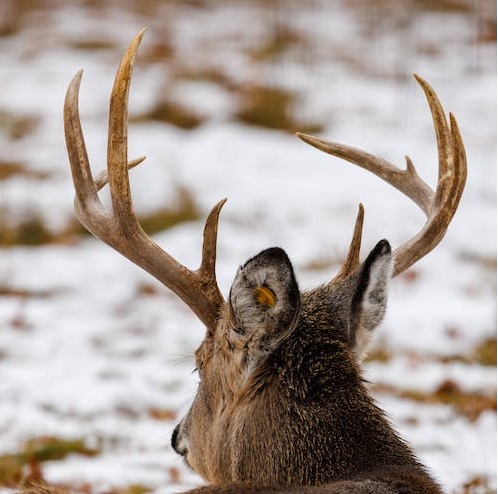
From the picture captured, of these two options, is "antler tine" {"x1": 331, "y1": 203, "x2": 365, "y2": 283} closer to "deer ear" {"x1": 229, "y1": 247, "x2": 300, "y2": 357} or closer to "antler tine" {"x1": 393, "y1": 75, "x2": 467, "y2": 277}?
"antler tine" {"x1": 393, "y1": 75, "x2": 467, "y2": 277}

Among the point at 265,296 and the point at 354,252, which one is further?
the point at 354,252

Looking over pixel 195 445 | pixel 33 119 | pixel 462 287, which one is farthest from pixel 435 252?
pixel 195 445

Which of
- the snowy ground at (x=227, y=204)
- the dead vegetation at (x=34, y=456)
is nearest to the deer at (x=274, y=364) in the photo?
the snowy ground at (x=227, y=204)

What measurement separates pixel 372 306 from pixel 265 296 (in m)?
0.63

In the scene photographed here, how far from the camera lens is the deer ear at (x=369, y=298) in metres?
3.73

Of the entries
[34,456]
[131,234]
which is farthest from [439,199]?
[34,456]

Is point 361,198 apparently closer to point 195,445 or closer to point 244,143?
point 244,143

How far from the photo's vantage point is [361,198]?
12312 mm

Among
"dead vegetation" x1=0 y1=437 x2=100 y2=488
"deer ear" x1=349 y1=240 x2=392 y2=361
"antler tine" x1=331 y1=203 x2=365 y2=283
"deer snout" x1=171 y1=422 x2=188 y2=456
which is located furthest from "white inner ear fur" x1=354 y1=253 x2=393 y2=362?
"dead vegetation" x1=0 y1=437 x2=100 y2=488

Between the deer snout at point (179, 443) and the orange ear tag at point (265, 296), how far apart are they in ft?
3.01

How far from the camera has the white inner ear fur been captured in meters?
3.85

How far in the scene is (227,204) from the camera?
1195cm

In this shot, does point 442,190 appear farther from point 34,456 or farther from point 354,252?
point 34,456

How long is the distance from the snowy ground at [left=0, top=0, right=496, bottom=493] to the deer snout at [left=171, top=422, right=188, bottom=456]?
0.24 metres
